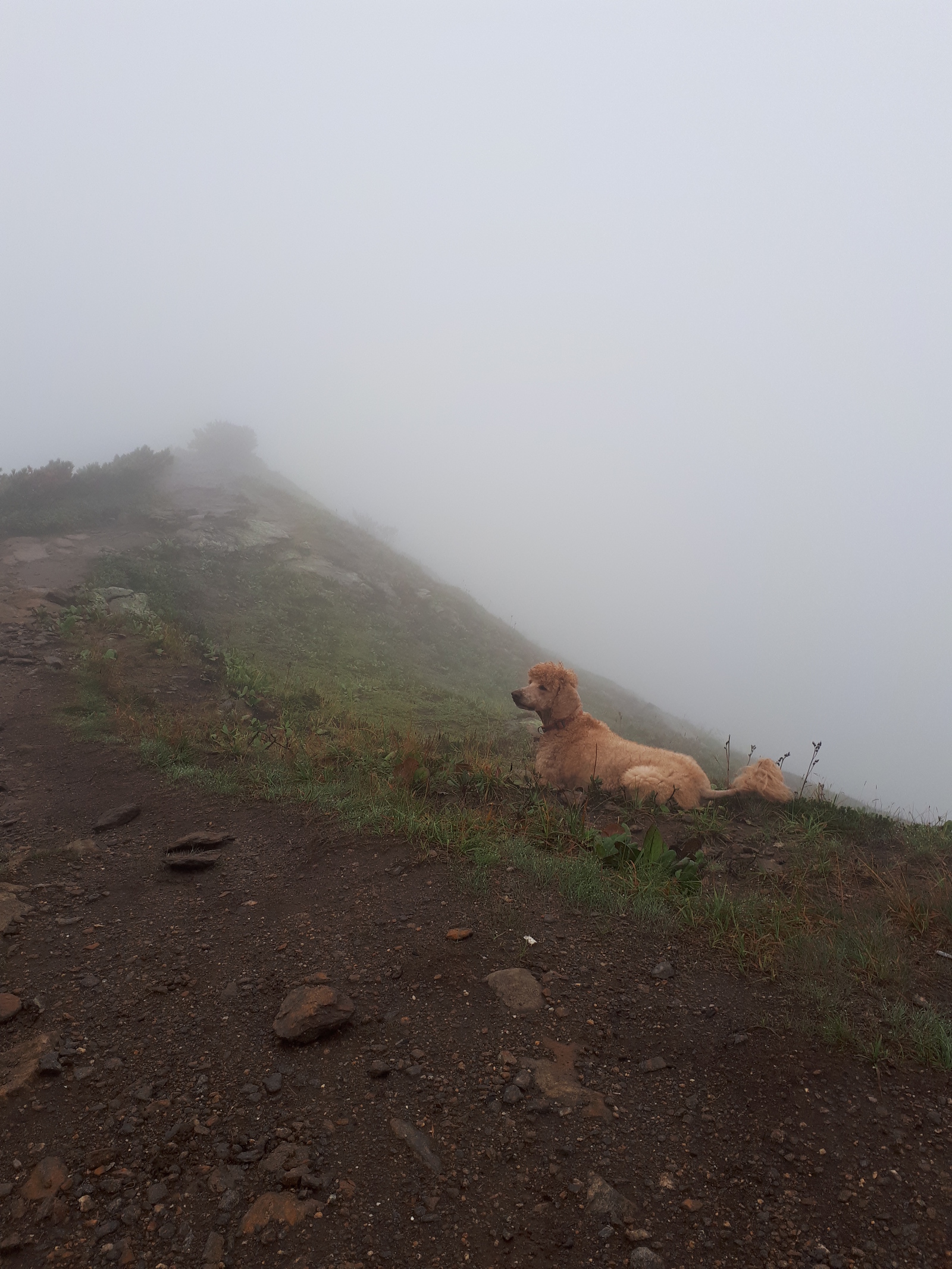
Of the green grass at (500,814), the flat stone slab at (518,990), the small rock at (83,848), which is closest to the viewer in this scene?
the flat stone slab at (518,990)

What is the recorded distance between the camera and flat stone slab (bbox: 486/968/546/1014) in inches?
135

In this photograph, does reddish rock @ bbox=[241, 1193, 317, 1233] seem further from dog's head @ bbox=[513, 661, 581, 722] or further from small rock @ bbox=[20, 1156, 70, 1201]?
dog's head @ bbox=[513, 661, 581, 722]

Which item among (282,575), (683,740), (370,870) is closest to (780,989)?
(370,870)

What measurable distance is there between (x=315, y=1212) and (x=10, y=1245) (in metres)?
0.99

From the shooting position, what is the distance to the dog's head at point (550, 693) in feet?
24.4

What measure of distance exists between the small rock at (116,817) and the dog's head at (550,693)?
4.05m

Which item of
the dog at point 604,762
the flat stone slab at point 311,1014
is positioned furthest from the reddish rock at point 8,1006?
the dog at point 604,762

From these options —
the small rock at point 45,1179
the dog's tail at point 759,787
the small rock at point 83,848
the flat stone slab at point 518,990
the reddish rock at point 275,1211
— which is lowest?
the small rock at point 83,848

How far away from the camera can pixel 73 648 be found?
10797 millimetres

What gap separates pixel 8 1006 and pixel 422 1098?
88.0 inches

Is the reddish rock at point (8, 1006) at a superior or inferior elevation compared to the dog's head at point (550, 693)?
inferior

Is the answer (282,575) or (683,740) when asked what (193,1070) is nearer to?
(683,740)

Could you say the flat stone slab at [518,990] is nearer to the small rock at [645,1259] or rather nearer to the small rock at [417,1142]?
the small rock at [417,1142]

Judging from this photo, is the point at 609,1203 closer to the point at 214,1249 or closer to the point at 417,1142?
the point at 417,1142
